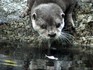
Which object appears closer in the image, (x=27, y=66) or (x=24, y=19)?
(x=27, y=66)

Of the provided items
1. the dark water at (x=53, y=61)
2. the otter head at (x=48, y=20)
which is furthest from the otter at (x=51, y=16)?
the dark water at (x=53, y=61)

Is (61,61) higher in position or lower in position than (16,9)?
lower

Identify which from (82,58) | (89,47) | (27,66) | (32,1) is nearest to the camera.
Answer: (27,66)

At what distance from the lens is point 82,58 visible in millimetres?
5352

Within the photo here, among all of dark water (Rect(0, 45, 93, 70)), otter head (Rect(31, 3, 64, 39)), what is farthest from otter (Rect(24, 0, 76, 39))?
dark water (Rect(0, 45, 93, 70))

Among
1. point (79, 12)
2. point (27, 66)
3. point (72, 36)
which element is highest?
point (79, 12)

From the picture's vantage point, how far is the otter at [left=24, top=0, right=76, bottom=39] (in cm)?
564

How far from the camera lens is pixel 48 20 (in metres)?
5.71

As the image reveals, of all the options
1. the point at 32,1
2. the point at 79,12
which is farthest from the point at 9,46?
the point at 79,12

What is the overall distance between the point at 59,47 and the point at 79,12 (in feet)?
2.50

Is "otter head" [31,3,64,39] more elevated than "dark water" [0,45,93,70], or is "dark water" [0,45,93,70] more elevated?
"otter head" [31,3,64,39]

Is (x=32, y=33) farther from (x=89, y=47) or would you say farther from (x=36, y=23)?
→ (x=89, y=47)

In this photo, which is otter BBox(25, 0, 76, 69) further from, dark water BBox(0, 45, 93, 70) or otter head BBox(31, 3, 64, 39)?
dark water BBox(0, 45, 93, 70)

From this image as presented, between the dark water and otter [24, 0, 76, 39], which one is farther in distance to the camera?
otter [24, 0, 76, 39]
